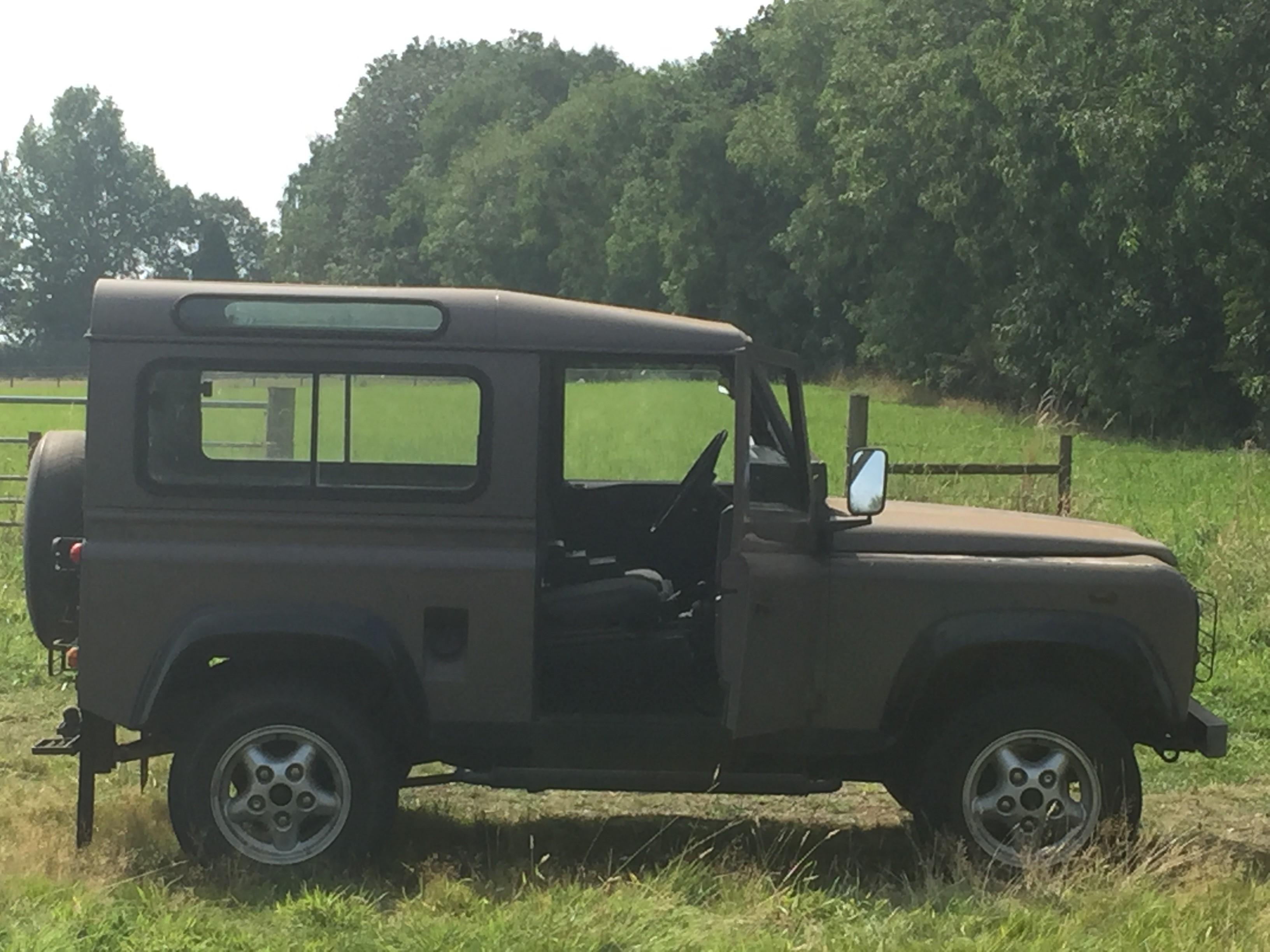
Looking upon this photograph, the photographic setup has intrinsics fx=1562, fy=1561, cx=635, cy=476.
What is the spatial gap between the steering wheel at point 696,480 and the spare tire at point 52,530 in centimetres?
226

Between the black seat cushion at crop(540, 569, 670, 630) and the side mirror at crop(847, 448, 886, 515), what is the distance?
837 mm

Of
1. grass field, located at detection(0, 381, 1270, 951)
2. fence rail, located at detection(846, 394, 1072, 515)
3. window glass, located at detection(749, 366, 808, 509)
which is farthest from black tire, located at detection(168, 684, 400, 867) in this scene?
fence rail, located at detection(846, 394, 1072, 515)

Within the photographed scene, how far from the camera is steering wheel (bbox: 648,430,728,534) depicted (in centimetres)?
609

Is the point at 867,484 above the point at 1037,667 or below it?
above

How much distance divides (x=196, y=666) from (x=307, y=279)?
10064cm

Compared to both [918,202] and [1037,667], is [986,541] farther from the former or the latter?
[918,202]

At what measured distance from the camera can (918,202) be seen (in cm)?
4450

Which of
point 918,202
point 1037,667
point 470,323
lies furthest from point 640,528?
point 918,202

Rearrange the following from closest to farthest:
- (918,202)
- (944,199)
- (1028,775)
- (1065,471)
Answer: (1028,775), (1065,471), (944,199), (918,202)

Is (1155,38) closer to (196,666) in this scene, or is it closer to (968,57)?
(968,57)

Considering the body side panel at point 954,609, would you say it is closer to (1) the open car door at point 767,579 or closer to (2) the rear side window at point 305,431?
(1) the open car door at point 767,579

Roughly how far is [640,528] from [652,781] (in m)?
1.27

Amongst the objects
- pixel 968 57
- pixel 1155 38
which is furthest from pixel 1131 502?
pixel 968 57

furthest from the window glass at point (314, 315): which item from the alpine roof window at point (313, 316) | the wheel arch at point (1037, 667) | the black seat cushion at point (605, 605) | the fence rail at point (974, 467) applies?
the fence rail at point (974, 467)
